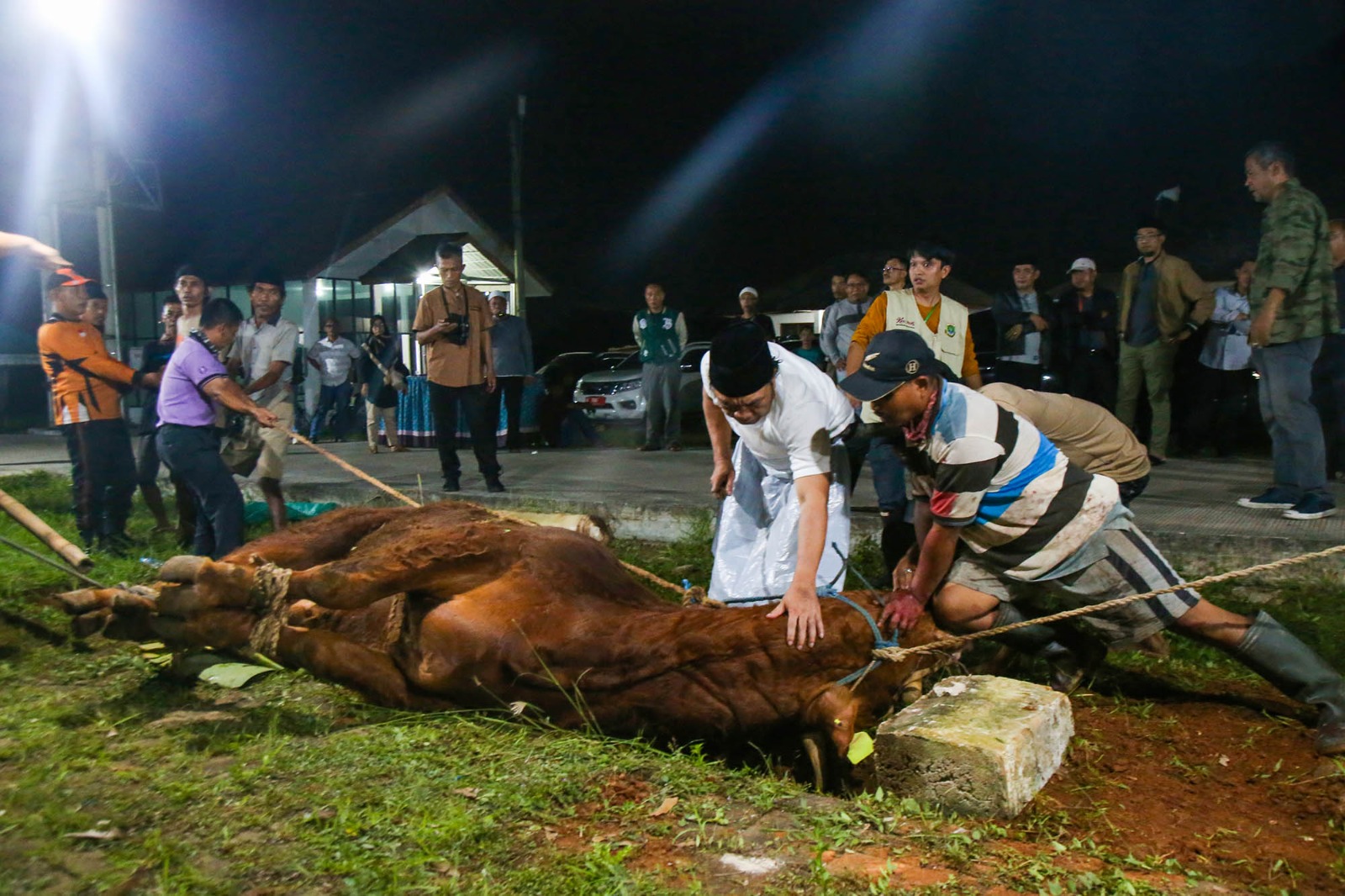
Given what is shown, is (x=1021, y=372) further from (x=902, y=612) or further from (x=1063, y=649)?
(x=902, y=612)

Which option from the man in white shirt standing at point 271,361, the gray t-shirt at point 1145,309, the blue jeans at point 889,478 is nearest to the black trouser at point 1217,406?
the gray t-shirt at point 1145,309

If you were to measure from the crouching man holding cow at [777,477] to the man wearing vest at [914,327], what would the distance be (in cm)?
90

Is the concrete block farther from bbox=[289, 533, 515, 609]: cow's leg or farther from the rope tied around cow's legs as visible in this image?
the rope tied around cow's legs

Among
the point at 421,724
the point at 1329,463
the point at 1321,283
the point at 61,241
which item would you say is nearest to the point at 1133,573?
the point at 421,724

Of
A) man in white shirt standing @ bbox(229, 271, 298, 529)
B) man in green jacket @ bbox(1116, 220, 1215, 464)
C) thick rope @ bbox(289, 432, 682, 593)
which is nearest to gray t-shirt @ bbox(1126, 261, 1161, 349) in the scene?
man in green jacket @ bbox(1116, 220, 1215, 464)

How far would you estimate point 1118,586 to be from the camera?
11.5 ft

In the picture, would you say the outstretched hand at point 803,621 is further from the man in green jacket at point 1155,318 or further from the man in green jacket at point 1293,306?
the man in green jacket at point 1155,318

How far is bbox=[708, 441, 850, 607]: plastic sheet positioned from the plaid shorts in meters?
0.63

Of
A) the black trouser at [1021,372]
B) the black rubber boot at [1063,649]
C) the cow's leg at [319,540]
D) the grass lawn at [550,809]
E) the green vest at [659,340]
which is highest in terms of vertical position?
the green vest at [659,340]

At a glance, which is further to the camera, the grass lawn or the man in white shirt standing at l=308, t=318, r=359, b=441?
the man in white shirt standing at l=308, t=318, r=359, b=441

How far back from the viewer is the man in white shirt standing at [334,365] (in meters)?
13.5

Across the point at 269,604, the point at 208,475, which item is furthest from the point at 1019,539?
the point at 208,475

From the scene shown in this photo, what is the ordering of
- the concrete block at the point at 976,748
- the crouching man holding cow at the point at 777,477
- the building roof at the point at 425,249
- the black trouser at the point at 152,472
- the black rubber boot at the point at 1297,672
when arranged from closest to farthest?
1. the concrete block at the point at 976,748
2. the black rubber boot at the point at 1297,672
3. the crouching man holding cow at the point at 777,477
4. the black trouser at the point at 152,472
5. the building roof at the point at 425,249

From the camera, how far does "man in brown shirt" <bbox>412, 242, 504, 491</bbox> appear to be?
24.6ft
